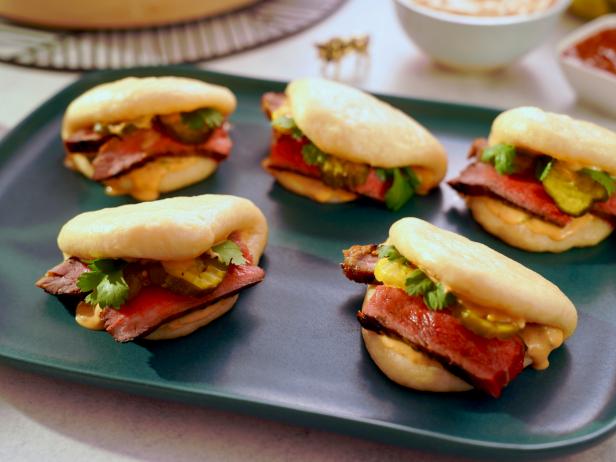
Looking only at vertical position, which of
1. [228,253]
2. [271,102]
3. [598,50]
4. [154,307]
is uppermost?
[598,50]

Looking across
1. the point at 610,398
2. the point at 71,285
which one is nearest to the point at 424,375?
the point at 610,398

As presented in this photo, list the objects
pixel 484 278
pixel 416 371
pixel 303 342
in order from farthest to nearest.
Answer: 1. pixel 303 342
2. pixel 416 371
3. pixel 484 278

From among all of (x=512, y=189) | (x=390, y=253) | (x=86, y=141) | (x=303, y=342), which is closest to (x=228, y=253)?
(x=303, y=342)

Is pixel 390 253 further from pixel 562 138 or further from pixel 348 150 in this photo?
pixel 562 138

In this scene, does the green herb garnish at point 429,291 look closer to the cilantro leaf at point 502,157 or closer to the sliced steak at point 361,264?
the sliced steak at point 361,264

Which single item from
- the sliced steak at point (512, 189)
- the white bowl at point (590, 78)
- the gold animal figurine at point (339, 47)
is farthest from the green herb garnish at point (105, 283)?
the white bowl at point (590, 78)
